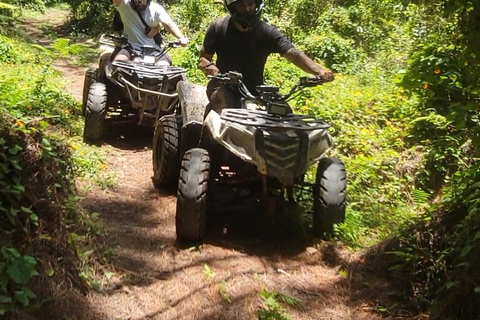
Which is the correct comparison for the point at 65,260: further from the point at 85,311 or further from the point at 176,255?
the point at 176,255

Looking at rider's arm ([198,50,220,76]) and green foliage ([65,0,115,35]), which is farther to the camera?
green foliage ([65,0,115,35])

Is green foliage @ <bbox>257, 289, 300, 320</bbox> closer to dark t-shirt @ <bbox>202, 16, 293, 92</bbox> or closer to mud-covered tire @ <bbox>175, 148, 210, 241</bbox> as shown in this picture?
mud-covered tire @ <bbox>175, 148, 210, 241</bbox>

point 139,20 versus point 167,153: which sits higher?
point 139,20

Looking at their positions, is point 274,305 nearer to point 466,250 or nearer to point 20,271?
→ point 466,250

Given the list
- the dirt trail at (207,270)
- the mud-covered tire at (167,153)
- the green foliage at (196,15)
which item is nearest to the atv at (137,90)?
the mud-covered tire at (167,153)

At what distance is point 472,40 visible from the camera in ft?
12.0

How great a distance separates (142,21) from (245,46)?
3.34 m

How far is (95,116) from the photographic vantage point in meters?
7.53

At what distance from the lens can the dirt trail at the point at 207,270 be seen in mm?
3955

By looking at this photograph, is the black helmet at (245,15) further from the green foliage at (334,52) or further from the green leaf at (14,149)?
the green foliage at (334,52)

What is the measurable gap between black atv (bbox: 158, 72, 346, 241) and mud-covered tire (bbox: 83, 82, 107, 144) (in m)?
2.38

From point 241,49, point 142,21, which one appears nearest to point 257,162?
point 241,49

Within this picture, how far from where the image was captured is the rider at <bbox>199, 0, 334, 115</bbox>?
5418 millimetres

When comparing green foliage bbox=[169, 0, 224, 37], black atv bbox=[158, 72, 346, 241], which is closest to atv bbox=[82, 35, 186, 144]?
black atv bbox=[158, 72, 346, 241]
